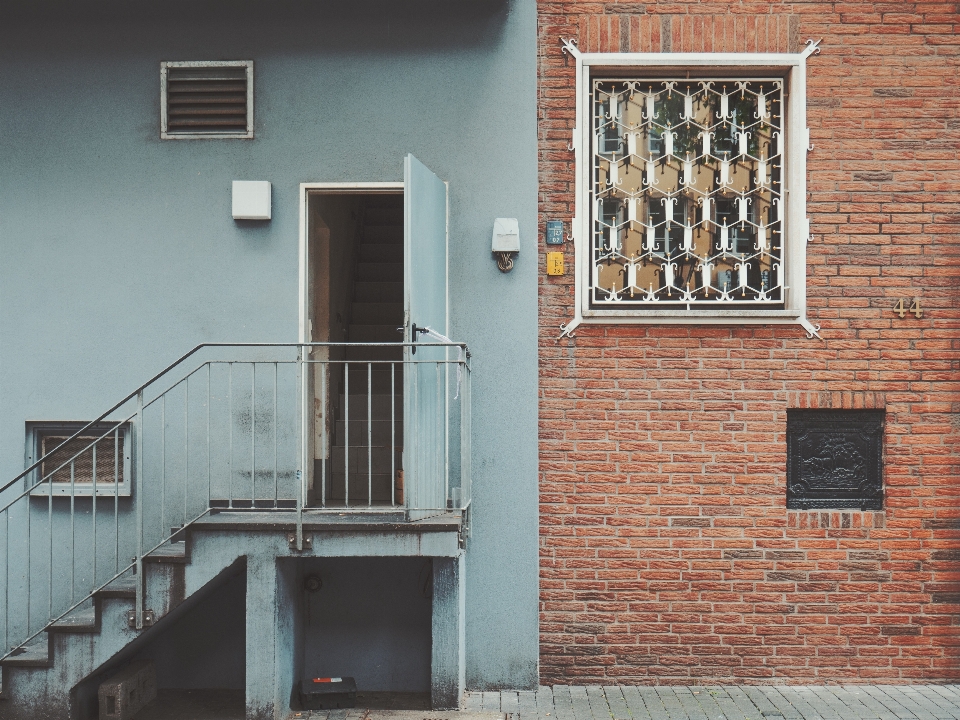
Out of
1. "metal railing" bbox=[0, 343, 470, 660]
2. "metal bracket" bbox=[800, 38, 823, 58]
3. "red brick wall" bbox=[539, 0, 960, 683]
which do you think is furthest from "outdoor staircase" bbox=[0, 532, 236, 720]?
"metal bracket" bbox=[800, 38, 823, 58]

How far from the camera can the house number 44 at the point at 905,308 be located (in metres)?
6.79

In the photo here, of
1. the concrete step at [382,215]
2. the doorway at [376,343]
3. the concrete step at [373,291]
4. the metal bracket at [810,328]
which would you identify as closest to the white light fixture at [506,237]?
the doorway at [376,343]

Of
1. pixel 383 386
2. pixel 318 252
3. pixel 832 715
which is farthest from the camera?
pixel 383 386

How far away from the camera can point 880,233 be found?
6812mm

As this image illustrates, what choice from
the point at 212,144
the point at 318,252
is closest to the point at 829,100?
the point at 318,252

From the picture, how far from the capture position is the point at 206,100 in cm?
677

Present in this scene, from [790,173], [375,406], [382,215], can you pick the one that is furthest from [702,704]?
[382,215]

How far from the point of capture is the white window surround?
6770 millimetres

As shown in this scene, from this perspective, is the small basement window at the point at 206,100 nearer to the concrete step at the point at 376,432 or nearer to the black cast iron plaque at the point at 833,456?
the concrete step at the point at 376,432

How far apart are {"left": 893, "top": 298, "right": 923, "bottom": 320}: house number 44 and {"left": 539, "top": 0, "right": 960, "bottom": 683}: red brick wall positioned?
0.05 meters

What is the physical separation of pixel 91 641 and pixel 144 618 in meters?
0.40

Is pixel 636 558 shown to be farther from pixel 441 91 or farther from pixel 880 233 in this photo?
pixel 441 91

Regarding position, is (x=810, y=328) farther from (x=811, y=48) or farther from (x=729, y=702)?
(x=729, y=702)

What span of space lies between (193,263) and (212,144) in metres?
0.89
